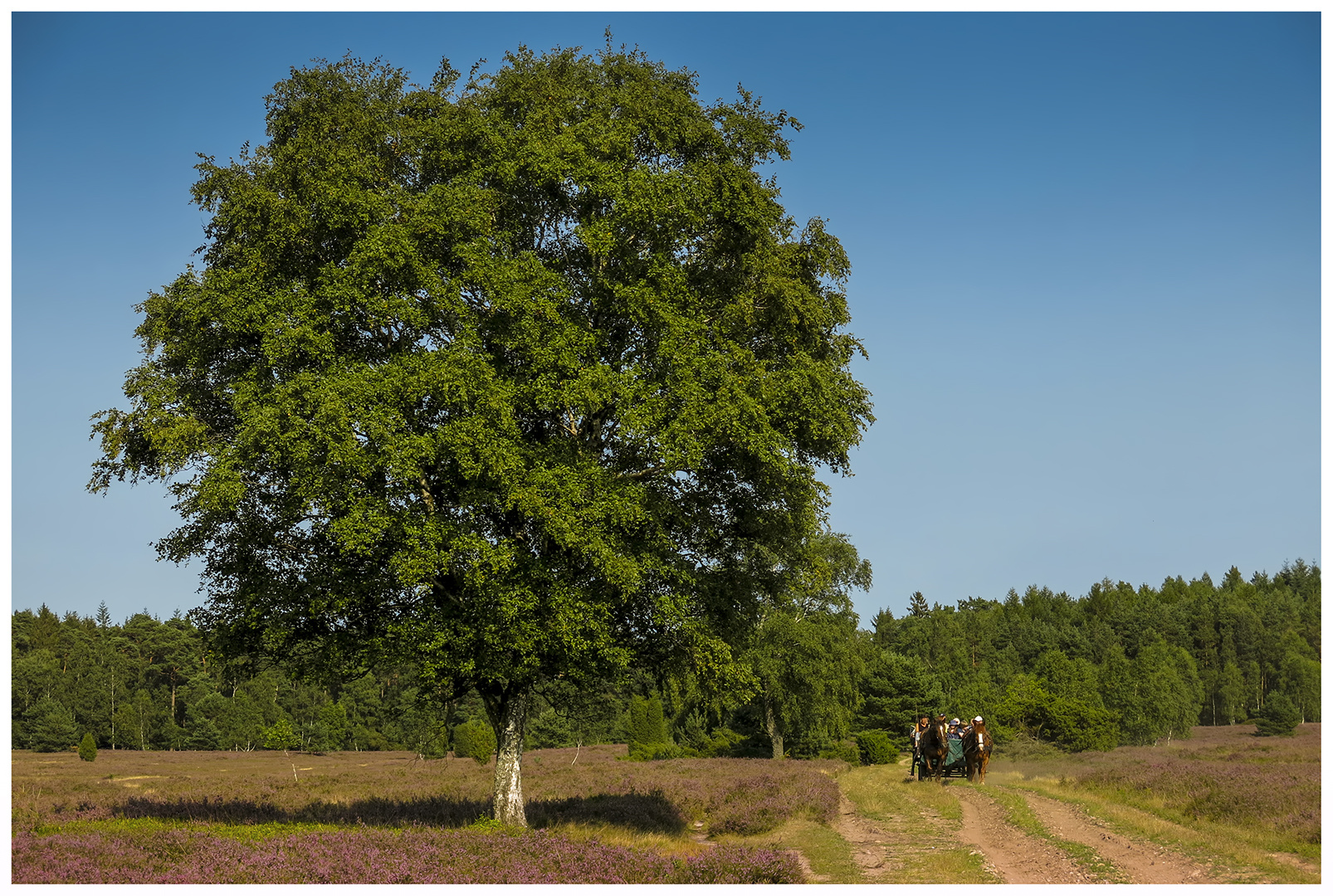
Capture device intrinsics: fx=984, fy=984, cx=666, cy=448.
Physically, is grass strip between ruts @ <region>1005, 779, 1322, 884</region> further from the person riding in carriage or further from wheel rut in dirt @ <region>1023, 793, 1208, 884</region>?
the person riding in carriage

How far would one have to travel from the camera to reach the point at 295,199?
1702 cm

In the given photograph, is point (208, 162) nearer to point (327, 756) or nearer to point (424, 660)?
point (424, 660)

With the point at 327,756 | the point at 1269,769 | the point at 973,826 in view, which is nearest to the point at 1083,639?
the point at 327,756

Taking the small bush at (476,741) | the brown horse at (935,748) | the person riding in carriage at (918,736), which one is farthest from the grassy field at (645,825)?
the small bush at (476,741)

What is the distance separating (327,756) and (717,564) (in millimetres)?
63690

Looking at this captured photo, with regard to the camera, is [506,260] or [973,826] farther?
[973,826]

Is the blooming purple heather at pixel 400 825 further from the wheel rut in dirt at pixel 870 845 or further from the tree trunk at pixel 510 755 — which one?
the wheel rut in dirt at pixel 870 845

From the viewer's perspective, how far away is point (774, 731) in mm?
55500

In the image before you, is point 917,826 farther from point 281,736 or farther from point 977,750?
point 281,736

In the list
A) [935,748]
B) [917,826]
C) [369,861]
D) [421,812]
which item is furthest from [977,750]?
[369,861]

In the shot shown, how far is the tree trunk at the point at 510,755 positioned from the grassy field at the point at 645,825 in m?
0.65

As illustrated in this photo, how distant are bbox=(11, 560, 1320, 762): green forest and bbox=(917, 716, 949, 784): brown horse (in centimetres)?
687

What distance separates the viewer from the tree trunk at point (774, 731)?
180ft

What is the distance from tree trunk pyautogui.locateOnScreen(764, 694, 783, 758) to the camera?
54812 mm
